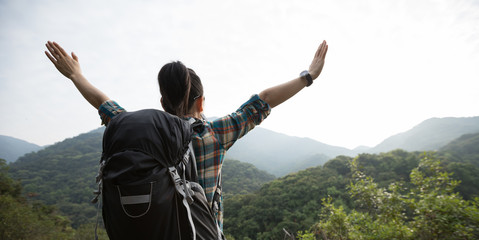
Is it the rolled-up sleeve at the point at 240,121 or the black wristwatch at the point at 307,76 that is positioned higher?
the black wristwatch at the point at 307,76

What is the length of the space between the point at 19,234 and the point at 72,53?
16.4 metres

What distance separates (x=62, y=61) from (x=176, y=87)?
2.71 feet

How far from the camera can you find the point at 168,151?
0.77 m

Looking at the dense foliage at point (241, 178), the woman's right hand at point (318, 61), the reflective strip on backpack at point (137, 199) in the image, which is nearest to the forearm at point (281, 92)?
the woman's right hand at point (318, 61)

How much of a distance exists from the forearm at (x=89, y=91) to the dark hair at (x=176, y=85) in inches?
15.7

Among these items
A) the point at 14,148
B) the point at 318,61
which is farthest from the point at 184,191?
the point at 14,148

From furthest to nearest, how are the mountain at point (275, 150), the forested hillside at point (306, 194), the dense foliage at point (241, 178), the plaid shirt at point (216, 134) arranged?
the mountain at point (275, 150) < the dense foliage at point (241, 178) < the forested hillside at point (306, 194) < the plaid shirt at point (216, 134)

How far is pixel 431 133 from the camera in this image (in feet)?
296

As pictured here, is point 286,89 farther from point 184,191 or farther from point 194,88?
point 184,191

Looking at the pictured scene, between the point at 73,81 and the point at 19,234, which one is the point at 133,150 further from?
the point at 19,234

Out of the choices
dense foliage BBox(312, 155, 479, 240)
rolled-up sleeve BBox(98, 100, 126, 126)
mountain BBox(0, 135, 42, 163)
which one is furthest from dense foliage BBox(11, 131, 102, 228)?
mountain BBox(0, 135, 42, 163)

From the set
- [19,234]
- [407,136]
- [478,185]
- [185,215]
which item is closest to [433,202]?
[185,215]

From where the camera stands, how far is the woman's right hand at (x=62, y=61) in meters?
1.25

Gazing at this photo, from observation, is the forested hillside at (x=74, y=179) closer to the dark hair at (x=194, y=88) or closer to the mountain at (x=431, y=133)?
the dark hair at (x=194, y=88)
